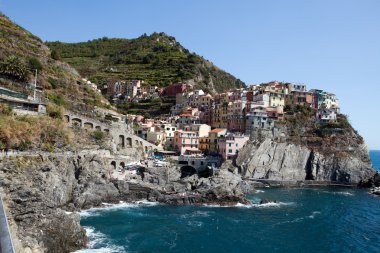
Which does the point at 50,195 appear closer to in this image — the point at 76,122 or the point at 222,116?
the point at 76,122

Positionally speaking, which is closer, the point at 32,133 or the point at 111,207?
the point at 32,133

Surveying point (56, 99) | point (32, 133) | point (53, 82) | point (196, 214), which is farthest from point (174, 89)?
point (196, 214)

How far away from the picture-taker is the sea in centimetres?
3744

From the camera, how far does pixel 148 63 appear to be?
15100 cm

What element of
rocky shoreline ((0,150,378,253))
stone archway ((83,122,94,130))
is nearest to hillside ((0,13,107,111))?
stone archway ((83,122,94,130))

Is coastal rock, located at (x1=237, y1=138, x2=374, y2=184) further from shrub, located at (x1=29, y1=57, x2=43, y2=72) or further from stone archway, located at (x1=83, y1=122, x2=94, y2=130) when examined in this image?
shrub, located at (x1=29, y1=57, x2=43, y2=72)

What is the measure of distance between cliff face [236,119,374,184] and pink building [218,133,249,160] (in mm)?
1730

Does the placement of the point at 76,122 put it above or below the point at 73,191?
above

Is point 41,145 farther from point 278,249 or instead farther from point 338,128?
point 338,128

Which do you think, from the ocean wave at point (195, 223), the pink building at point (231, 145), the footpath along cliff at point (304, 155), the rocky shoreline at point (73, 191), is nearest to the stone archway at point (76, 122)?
the rocky shoreline at point (73, 191)

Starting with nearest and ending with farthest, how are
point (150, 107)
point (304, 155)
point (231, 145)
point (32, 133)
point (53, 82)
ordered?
→ point (32, 133), point (53, 82), point (231, 145), point (304, 155), point (150, 107)

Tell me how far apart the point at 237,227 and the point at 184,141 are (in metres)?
41.4

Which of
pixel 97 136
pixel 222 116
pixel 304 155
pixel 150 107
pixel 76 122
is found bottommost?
A: pixel 304 155

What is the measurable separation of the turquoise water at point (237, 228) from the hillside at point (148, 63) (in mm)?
83764
